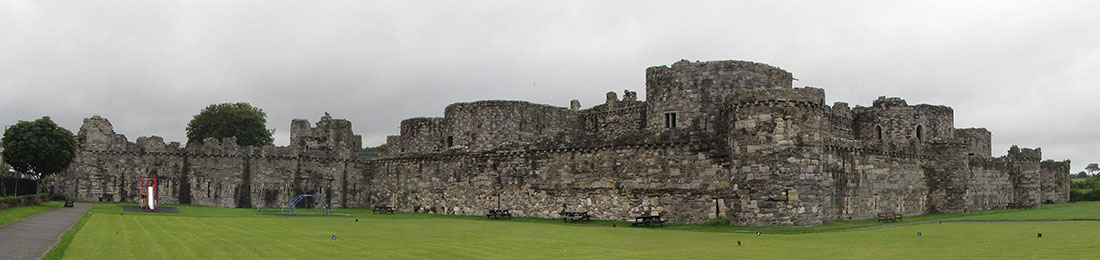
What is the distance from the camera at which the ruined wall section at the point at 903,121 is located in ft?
161

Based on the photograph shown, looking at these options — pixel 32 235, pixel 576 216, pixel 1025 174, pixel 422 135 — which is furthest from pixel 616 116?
pixel 1025 174

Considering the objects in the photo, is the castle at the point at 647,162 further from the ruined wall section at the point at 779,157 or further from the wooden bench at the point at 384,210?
the wooden bench at the point at 384,210

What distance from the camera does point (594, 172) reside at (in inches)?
1540

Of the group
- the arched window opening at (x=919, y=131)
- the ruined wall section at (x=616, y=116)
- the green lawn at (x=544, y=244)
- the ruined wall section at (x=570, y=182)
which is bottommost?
the green lawn at (x=544, y=244)

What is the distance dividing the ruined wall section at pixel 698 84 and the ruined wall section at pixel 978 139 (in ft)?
65.4

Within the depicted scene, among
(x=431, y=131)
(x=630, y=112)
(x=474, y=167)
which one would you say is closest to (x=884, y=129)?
(x=630, y=112)

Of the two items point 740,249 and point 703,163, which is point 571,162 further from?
point 740,249

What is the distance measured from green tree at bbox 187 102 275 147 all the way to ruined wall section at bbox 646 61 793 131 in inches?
1893

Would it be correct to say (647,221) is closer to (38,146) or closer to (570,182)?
(570,182)

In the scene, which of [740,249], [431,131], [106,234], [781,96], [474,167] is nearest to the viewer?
[740,249]

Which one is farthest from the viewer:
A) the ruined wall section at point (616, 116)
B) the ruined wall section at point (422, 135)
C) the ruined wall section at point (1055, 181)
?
the ruined wall section at point (1055, 181)

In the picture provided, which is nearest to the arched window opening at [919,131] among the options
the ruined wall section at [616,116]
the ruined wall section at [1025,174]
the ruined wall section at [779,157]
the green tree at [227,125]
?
the ruined wall section at [1025,174]

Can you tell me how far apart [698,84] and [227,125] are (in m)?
53.2

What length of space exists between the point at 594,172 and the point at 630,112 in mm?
9165
